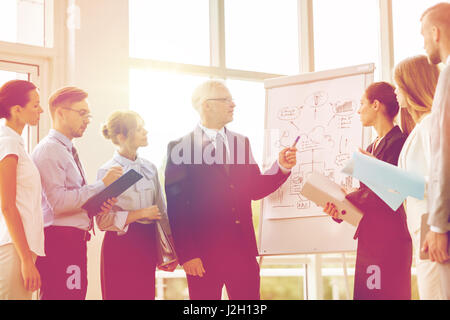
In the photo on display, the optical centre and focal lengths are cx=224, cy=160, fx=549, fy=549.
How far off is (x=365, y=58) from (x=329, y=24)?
18.5 inches

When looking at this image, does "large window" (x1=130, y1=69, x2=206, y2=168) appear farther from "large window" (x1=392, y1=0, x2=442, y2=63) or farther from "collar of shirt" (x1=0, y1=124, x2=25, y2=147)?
"large window" (x1=392, y1=0, x2=442, y2=63)

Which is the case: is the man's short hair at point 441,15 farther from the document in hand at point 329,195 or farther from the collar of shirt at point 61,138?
the collar of shirt at point 61,138

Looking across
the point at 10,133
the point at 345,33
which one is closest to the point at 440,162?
the point at 10,133

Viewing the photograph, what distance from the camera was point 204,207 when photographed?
2.87 metres

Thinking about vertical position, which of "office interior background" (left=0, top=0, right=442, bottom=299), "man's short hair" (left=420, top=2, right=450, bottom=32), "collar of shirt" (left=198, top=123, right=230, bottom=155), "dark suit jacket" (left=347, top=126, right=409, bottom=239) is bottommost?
"dark suit jacket" (left=347, top=126, right=409, bottom=239)

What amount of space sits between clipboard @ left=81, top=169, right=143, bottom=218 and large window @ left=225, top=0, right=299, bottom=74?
2062 mm

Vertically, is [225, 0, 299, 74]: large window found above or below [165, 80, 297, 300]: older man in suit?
above

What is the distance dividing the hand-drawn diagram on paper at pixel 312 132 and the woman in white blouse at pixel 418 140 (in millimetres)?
892

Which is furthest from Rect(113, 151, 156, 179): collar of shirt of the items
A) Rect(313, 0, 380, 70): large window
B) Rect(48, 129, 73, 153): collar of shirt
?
Rect(313, 0, 380, 70): large window

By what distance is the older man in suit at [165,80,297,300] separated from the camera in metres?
2.81

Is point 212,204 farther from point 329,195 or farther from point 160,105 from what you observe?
point 160,105

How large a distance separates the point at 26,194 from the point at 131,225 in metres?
0.64

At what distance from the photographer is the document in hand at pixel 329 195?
2.88m

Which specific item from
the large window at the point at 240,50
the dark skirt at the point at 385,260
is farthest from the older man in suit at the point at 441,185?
the large window at the point at 240,50
